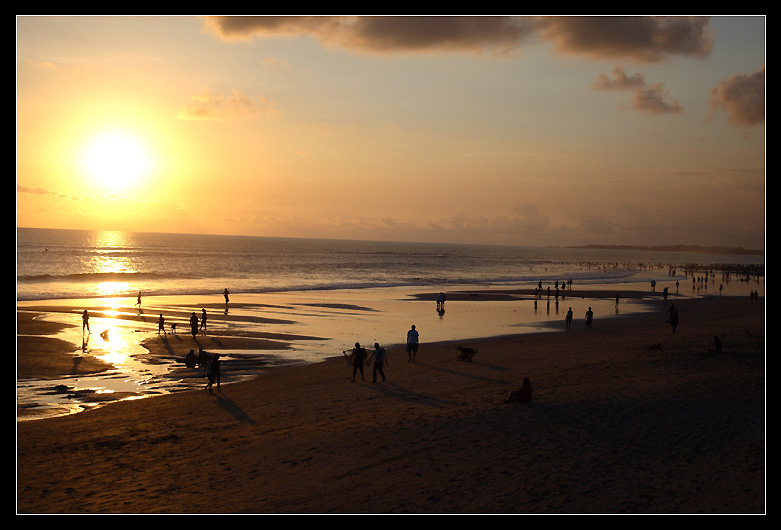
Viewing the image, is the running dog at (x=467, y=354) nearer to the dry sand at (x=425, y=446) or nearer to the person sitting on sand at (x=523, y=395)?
the dry sand at (x=425, y=446)

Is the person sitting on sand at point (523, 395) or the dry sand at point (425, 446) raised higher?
the person sitting on sand at point (523, 395)

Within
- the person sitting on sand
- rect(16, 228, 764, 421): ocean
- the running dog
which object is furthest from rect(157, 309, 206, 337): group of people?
the person sitting on sand

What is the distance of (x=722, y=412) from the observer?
14.1 metres

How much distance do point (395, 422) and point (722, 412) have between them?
8148mm

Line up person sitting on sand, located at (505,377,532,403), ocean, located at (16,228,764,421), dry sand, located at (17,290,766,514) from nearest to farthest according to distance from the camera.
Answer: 1. dry sand, located at (17,290,766,514)
2. person sitting on sand, located at (505,377,532,403)
3. ocean, located at (16,228,764,421)

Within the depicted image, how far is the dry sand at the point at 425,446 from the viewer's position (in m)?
9.71

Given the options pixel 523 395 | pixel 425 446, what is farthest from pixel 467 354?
pixel 425 446

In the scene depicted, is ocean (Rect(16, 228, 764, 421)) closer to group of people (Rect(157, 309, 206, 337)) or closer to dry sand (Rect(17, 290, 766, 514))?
group of people (Rect(157, 309, 206, 337))

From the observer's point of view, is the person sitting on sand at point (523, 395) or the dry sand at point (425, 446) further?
the person sitting on sand at point (523, 395)

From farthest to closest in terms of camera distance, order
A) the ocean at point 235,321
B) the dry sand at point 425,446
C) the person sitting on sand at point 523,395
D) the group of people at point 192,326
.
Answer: the group of people at point 192,326 → the ocean at point 235,321 → the person sitting on sand at point 523,395 → the dry sand at point 425,446

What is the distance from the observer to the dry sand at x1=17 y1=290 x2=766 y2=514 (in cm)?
971

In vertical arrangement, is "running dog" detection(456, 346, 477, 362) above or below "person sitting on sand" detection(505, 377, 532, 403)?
below

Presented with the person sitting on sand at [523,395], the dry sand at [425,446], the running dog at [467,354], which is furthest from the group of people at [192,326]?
the person sitting on sand at [523,395]

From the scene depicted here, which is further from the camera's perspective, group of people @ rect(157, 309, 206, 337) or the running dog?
group of people @ rect(157, 309, 206, 337)
